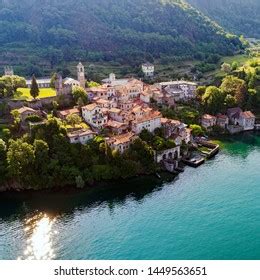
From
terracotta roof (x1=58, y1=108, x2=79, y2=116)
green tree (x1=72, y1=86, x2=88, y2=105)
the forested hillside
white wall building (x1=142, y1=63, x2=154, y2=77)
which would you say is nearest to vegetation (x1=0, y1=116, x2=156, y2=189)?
terracotta roof (x1=58, y1=108, x2=79, y2=116)

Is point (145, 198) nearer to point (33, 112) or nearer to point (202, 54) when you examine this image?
point (33, 112)

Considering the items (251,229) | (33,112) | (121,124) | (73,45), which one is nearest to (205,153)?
(121,124)

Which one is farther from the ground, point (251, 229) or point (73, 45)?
point (73, 45)

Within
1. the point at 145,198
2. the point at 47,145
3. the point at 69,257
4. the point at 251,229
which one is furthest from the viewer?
the point at 47,145

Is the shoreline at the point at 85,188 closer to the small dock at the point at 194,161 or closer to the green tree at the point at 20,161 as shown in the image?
the green tree at the point at 20,161

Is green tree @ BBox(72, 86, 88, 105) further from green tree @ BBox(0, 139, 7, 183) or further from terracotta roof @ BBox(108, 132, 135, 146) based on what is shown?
green tree @ BBox(0, 139, 7, 183)
